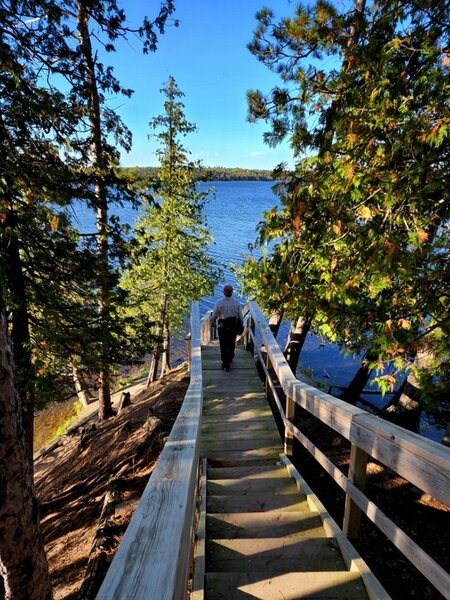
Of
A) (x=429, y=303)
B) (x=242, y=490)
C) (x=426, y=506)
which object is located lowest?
(x=426, y=506)

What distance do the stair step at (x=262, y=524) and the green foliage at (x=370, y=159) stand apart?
1645 millimetres

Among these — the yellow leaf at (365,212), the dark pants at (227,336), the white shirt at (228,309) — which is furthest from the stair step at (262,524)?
the white shirt at (228,309)

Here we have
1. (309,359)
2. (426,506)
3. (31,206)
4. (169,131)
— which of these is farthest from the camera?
(309,359)

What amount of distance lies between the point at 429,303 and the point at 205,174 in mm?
12562

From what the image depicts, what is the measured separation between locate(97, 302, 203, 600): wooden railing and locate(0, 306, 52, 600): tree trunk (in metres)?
1.10

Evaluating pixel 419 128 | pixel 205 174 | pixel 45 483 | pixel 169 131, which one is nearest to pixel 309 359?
pixel 205 174

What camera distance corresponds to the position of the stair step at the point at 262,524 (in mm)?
2744

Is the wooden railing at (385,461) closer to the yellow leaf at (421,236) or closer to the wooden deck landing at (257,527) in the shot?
the wooden deck landing at (257,527)

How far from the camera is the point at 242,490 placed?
3.51 m

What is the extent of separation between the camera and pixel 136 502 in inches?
161

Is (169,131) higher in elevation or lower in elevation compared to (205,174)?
higher

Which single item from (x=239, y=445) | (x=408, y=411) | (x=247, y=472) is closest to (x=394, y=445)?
(x=247, y=472)

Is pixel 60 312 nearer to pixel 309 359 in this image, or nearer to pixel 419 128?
pixel 419 128

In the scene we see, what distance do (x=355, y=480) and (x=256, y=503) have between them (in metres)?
Result: 1.20
